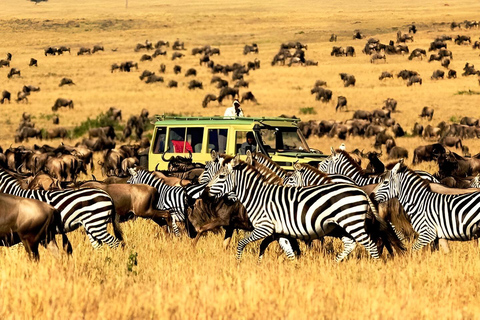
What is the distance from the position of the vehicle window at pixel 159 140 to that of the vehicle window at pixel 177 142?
0.74 feet

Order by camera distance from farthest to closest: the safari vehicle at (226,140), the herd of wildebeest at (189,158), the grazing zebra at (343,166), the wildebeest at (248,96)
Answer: the wildebeest at (248,96) → the safari vehicle at (226,140) → the grazing zebra at (343,166) → the herd of wildebeest at (189,158)

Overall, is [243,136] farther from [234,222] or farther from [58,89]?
[58,89]

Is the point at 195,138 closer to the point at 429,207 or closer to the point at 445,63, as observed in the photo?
the point at 429,207

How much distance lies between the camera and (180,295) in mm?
7664

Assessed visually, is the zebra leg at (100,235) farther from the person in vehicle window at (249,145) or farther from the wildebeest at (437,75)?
the wildebeest at (437,75)

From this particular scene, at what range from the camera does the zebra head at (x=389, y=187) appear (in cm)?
1105

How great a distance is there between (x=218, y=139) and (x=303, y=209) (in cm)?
651

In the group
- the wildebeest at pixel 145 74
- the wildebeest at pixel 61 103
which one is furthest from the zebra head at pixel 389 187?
the wildebeest at pixel 145 74

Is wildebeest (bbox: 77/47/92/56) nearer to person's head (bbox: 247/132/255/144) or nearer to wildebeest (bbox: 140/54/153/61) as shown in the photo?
wildebeest (bbox: 140/54/153/61)

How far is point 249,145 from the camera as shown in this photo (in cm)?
1583

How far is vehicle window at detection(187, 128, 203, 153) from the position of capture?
16625 millimetres

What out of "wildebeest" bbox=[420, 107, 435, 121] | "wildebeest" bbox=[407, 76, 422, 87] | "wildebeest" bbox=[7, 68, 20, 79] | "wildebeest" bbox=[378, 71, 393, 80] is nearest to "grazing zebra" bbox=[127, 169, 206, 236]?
"wildebeest" bbox=[420, 107, 435, 121]

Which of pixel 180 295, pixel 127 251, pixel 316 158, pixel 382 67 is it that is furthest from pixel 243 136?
pixel 382 67

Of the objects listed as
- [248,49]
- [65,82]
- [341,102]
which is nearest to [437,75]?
[341,102]
